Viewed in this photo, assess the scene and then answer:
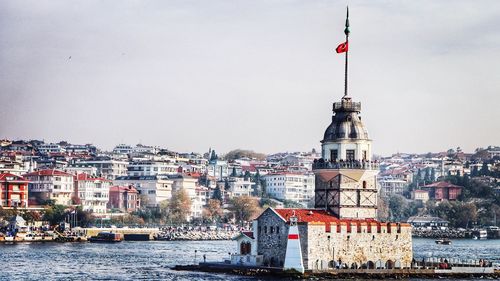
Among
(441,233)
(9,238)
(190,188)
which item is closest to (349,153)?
(9,238)

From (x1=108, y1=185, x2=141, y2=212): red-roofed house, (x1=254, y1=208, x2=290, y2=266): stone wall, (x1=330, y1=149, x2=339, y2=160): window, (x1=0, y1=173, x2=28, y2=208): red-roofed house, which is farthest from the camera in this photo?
(x1=108, y1=185, x2=141, y2=212): red-roofed house

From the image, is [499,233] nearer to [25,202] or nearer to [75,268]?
[25,202]

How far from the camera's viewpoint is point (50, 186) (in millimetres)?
150875

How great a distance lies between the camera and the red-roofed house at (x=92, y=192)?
510 ft

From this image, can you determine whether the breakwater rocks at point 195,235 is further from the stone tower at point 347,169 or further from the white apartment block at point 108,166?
the stone tower at point 347,169

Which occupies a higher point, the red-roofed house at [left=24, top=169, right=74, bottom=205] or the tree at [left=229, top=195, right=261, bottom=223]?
the red-roofed house at [left=24, top=169, right=74, bottom=205]

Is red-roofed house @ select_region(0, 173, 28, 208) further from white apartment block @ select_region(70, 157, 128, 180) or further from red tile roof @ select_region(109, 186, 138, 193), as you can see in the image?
white apartment block @ select_region(70, 157, 128, 180)

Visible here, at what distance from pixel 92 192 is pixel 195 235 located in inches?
874

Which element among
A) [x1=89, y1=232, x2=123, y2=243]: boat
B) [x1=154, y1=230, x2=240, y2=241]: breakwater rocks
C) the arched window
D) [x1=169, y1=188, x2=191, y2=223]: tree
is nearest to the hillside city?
[x1=169, y1=188, x2=191, y2=223]: tree

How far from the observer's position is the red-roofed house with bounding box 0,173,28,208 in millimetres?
138125

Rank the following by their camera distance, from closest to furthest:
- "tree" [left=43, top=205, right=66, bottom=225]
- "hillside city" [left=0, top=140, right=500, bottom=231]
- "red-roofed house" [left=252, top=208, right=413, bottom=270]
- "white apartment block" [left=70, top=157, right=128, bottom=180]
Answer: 1. "red-roofed house" [left=252, top=208, right=413, bottom=270]
2. "tree" [left=43, top=205, right=66, bottom=225]
3. "hillside city" [left=0, top=140, right=500, bottom=231]
4. "white apartment block" [left=70, top=157, right=128, bottom=180]

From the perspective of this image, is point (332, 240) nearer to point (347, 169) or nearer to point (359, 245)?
point (359, 245)

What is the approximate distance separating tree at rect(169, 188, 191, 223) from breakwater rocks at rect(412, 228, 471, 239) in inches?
1129

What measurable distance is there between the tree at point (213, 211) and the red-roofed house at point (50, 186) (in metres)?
19.8
